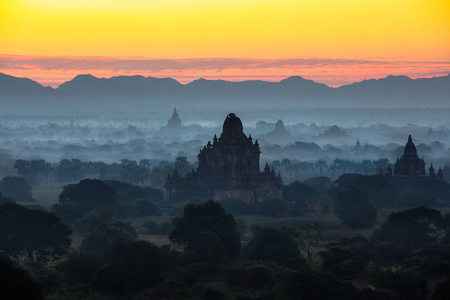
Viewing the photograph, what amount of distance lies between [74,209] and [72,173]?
68.7m

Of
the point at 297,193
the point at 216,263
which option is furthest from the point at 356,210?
the point at 216,263

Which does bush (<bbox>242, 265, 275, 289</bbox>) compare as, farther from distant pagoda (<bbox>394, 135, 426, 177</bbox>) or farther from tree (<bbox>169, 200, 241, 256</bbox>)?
distant pagoda (<bbox>394, 135, 426, 177</bbox>)

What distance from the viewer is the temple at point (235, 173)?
114500 millimetres

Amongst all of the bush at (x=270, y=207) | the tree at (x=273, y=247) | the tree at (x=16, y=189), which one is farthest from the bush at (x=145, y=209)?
the tree at (x=273, y=247)

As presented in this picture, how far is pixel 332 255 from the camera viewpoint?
6606 centimetres

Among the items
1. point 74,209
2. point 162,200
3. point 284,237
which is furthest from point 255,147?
point 284,237

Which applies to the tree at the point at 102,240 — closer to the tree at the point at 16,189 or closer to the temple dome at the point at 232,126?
the temple dome at the point at 232,126

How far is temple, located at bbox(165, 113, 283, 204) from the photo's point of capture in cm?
11450

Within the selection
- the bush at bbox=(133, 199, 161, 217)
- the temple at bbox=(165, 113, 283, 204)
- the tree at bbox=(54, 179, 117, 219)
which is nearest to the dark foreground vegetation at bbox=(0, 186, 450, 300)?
the bush at bbox=(133, 199, 161, 217)

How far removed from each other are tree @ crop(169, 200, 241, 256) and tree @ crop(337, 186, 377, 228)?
25816mm

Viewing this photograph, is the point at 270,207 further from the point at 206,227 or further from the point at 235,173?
the point at 206,227

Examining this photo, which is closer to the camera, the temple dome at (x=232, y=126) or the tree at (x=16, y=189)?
the temple dome at (x=232, y=126)

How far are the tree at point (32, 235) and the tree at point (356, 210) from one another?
35.2m

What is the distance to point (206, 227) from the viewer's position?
2953 inches
